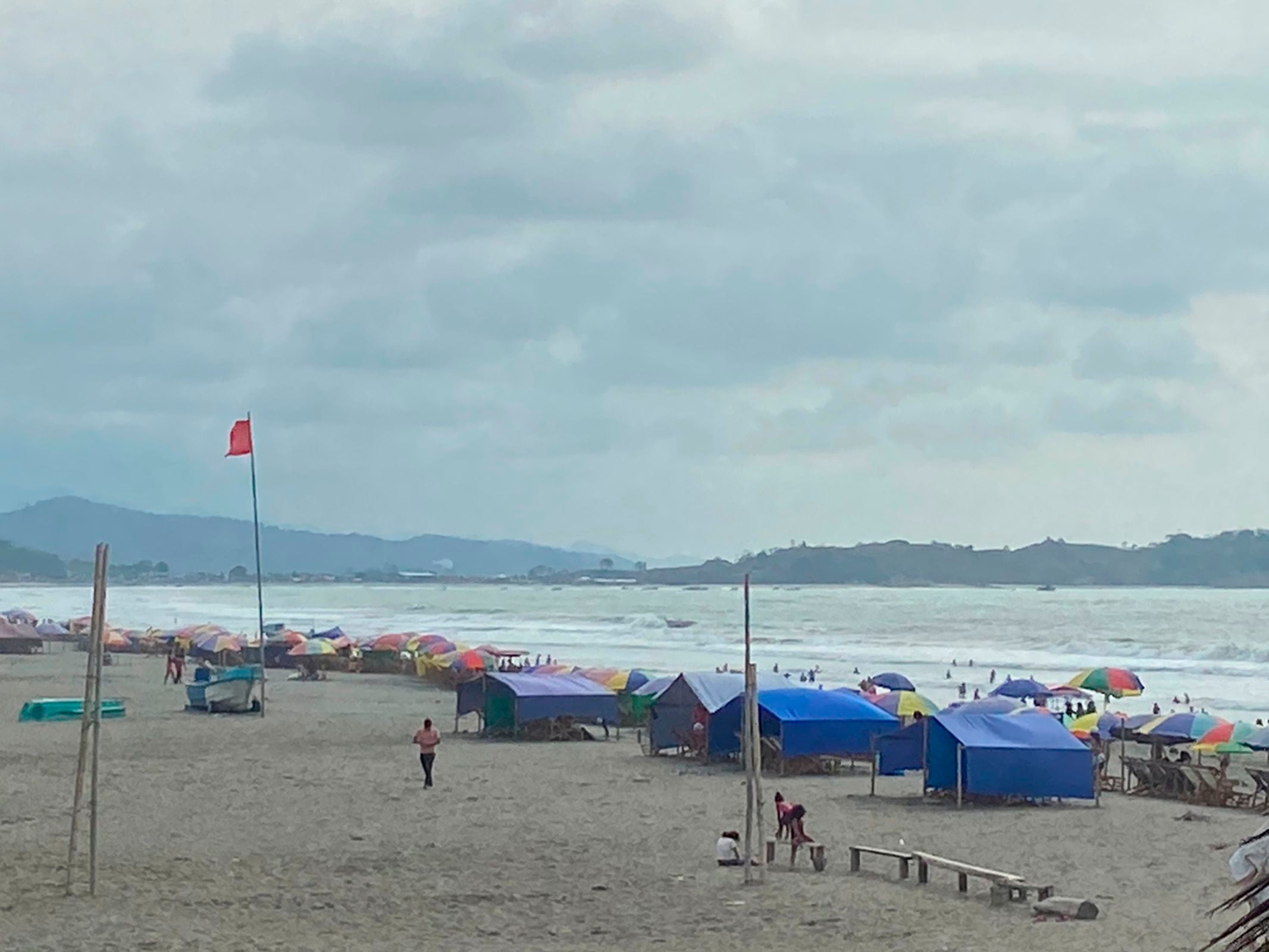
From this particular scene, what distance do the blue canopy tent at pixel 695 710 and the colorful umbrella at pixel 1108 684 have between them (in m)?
12.4

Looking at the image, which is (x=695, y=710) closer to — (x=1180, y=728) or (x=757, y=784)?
(x=1180, y=728)

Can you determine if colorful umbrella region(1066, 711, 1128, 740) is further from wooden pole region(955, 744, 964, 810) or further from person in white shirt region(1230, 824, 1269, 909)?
person in white shirt region(1230, 824, 1269, 909)

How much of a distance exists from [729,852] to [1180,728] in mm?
13310

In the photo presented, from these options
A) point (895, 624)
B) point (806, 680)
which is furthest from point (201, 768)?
point (895, 624)

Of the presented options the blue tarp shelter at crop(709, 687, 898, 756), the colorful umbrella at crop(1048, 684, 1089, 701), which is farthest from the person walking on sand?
the colorful umbrella at crop(1048, 684, 1089, 701)

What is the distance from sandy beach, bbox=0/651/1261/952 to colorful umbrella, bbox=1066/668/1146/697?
47.4ft

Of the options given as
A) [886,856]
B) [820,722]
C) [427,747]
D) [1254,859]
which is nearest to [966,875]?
[886,856]

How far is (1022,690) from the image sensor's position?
1523 inches

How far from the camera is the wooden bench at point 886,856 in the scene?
53.4ft

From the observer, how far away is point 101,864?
647 inches

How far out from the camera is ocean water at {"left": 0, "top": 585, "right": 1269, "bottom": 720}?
64312mm

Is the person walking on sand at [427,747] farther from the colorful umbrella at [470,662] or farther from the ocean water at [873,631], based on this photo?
the ocean water at [873,631]

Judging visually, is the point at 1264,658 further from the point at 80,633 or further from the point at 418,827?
the point at 418,827

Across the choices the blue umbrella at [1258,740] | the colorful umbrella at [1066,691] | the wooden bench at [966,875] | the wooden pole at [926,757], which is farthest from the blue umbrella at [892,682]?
the wooden bench at [966,875]
